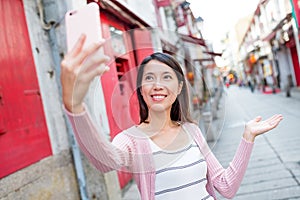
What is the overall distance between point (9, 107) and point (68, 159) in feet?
3.30

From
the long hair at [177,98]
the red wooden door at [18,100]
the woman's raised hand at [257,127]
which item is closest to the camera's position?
the long hair at [177,98]

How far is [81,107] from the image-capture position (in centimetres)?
75

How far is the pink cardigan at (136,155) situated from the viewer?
83 cm

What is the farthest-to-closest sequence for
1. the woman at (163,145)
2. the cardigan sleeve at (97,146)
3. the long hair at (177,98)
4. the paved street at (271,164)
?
the paved street at (271,164) < the long hair at (177,98) < the woman at (163,145) < the cardigan sleeve at (97,146)

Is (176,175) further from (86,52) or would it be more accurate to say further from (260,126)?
(86,52)

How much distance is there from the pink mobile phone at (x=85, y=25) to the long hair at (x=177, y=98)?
1.24 feet

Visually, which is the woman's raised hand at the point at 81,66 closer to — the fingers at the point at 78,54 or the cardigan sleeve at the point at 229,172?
the fingers at the point at 78,54

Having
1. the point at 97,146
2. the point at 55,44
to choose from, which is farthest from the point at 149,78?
the point at 55,44

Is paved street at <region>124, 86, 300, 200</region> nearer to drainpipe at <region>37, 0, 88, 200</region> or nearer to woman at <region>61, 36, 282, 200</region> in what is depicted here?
woman at <region>61, 36, 282, 200</region>

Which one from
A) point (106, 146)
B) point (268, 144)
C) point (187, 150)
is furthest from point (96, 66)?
point (268, 144)

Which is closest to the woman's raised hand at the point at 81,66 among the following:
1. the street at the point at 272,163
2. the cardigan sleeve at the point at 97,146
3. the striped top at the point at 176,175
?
the cardigan sleeve at the point at 97,146

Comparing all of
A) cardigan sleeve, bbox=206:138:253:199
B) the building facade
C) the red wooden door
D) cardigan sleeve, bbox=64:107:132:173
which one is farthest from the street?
the red wooden door

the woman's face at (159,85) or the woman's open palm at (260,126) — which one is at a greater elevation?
the woman's face at (159,85)

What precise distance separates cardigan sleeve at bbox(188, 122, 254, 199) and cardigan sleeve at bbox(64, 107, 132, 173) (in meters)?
0.34
